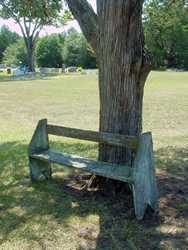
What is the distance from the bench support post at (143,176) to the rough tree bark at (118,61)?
20.6 inches

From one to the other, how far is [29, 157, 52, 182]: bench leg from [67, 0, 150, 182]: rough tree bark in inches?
32.8

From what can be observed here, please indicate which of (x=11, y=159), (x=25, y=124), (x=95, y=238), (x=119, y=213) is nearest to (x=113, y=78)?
(x=119, y=213)

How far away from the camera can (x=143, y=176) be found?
3242 mm

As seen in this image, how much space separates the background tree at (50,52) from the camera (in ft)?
218

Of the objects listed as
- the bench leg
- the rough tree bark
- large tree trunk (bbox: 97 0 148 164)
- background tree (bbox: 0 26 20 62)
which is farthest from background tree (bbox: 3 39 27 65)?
large tree trunk (bbox: 97 0 148 164)

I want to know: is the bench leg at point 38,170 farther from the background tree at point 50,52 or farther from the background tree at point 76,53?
the background tree at point 50,52

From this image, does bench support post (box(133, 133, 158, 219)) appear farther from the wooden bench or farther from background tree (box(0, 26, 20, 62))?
background tree (box(0, 26, 20, 62))

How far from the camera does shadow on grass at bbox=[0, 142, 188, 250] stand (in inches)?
116

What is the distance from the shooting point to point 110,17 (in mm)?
3518

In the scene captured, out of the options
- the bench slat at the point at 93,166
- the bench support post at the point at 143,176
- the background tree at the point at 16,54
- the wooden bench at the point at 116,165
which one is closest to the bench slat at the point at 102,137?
the wooden bench at the point at 116,165

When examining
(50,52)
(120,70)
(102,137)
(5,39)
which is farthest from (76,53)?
(102,137)

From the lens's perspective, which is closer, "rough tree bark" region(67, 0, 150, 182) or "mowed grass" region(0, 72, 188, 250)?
"mowed grass" region(0, 72, 188, 250)

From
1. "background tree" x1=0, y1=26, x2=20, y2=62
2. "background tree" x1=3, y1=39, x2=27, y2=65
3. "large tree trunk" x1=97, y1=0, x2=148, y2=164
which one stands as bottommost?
"background tree" x1=3, y1=39, x2=27, y2=65

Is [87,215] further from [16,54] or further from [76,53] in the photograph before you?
[16,54]
